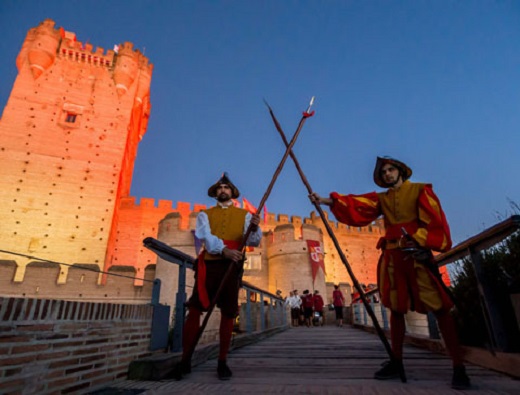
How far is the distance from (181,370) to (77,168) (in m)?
20.5

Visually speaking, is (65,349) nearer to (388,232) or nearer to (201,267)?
(201,267)

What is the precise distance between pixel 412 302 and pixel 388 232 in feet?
1.94

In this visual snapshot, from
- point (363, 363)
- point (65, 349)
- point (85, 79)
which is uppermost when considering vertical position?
point (85, 79)

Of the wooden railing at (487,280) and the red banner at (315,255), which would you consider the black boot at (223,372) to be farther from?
the red banner at (315,255)

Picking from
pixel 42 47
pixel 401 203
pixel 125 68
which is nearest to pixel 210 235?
pixel 401 203

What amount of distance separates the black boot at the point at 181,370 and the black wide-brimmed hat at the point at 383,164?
2377 mm

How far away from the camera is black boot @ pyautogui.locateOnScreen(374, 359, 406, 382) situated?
206cm

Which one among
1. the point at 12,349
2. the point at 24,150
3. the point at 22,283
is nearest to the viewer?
the point at 12,349

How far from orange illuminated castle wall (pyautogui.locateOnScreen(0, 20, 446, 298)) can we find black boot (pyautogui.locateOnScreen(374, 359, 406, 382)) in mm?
14682

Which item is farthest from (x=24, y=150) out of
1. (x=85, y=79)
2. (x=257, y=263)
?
(x=257, y=263)

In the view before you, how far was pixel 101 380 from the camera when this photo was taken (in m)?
1.91

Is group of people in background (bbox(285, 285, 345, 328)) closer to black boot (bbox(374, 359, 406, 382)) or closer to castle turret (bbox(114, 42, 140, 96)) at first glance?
black boot (bbox(374, 359, 406, 382))

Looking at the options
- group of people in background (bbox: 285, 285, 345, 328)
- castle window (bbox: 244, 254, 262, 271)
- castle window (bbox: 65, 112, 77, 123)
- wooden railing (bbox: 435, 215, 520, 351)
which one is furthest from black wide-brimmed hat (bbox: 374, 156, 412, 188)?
castle window (bbox: 65, 112, 77, 123)

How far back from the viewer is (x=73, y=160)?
1895 centimetres
